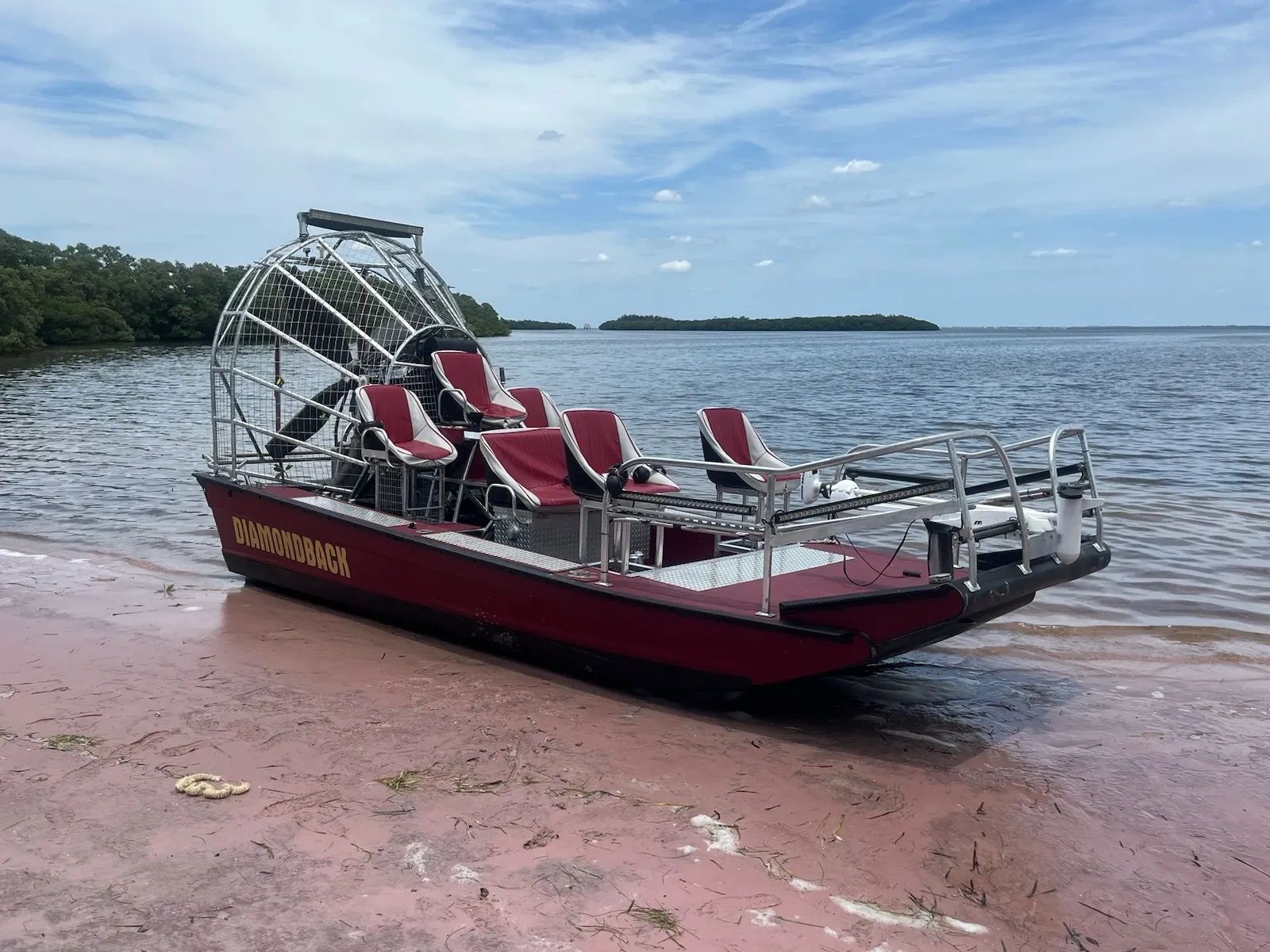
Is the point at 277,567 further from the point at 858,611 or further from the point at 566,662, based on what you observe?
the point at 858,611

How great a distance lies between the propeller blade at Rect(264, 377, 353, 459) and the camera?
9.14 meters

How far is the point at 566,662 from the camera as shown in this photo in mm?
6688

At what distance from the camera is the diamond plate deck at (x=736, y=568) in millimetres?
6504

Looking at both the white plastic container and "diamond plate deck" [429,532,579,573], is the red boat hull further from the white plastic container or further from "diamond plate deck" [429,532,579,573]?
the white plastic container

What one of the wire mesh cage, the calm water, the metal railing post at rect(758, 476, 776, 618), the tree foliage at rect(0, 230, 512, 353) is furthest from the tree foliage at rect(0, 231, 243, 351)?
the metal railing post at rect(758, 476, 776, 618)

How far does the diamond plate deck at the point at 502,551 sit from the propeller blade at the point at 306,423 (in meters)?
2.42

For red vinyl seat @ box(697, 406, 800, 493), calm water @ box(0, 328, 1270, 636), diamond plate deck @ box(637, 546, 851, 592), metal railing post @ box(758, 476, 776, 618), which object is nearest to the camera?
metal railing post @ box(758, 476, 776, 618)

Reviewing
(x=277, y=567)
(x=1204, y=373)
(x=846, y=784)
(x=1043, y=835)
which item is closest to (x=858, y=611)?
(x=846, y=784)

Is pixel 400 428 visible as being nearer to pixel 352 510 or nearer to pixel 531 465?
pixel 352 510

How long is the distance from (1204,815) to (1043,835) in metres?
0.92

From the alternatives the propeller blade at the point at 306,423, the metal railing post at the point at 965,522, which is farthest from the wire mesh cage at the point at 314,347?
the metal railing post at the point at 965,522

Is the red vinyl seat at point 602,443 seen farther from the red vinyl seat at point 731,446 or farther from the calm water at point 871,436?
the calm water at point 871,436

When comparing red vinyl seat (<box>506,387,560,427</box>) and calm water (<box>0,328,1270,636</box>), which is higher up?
red vinyl seat (<box>506,387,560,427</box>)

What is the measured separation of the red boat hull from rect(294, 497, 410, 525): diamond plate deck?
93mm
